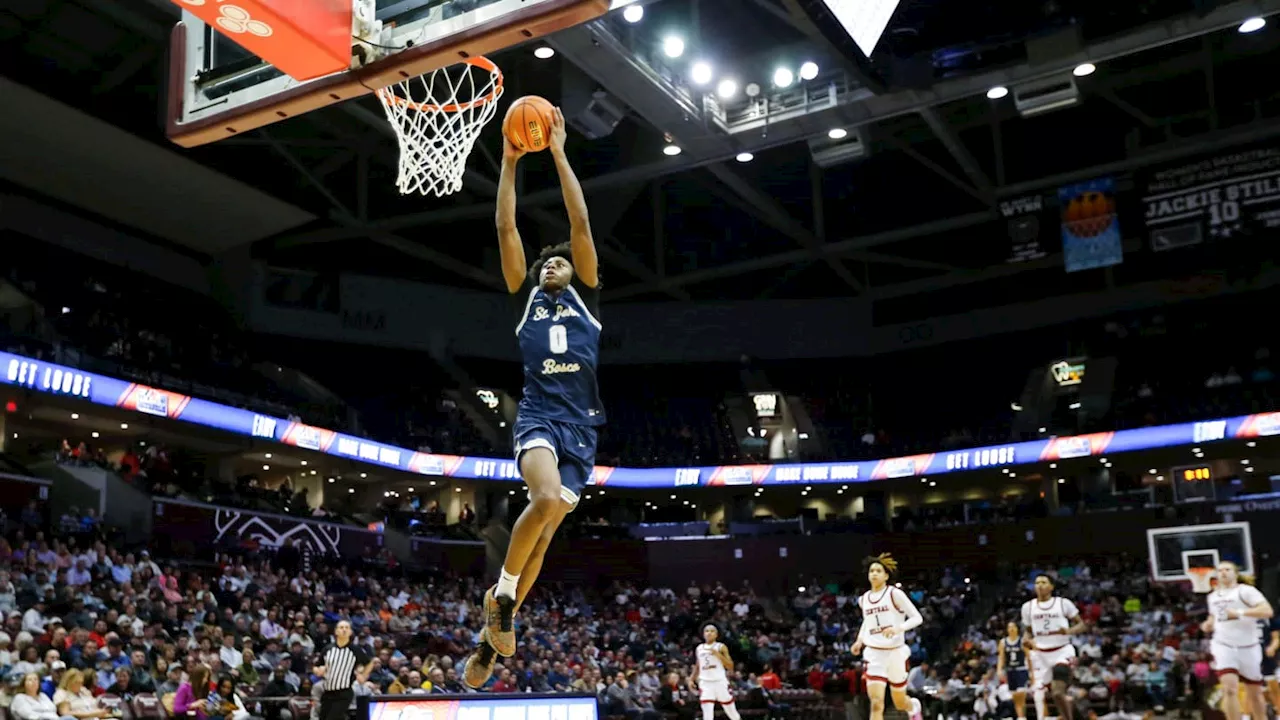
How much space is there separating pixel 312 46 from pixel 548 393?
9.04 ft

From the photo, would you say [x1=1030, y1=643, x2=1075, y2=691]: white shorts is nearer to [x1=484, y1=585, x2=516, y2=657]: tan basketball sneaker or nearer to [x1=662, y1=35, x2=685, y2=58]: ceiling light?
[x1=484, y1=585, x2=516, y2=657]: tan basketball sneaker

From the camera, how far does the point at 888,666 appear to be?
12.3 meters

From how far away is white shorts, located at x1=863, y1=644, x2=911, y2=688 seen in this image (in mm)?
12312

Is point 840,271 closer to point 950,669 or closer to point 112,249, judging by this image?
point 950,669

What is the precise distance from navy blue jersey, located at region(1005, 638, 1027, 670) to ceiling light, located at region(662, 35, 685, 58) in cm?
1257

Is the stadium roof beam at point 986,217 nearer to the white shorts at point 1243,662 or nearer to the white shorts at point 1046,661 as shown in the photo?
the white shorts at point 1046,661

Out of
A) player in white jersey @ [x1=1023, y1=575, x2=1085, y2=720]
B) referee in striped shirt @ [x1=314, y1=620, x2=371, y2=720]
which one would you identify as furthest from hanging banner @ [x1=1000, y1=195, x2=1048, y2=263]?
referee in striped shirt @ [x1=314, y1=620, x2=371, y2=720]

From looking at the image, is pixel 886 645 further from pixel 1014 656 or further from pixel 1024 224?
pixel 1024 224

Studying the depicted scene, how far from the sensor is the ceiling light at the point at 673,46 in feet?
75.7

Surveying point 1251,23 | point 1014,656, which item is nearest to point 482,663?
point 1014,656

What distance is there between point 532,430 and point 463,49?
8.92 feet

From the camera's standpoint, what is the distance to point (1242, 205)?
25.6 metres

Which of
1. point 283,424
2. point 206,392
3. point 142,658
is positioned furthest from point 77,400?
point 142,658

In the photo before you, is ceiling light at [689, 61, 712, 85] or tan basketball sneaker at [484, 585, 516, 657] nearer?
tan basketball sneaker at [484, 585, 516, 657]
